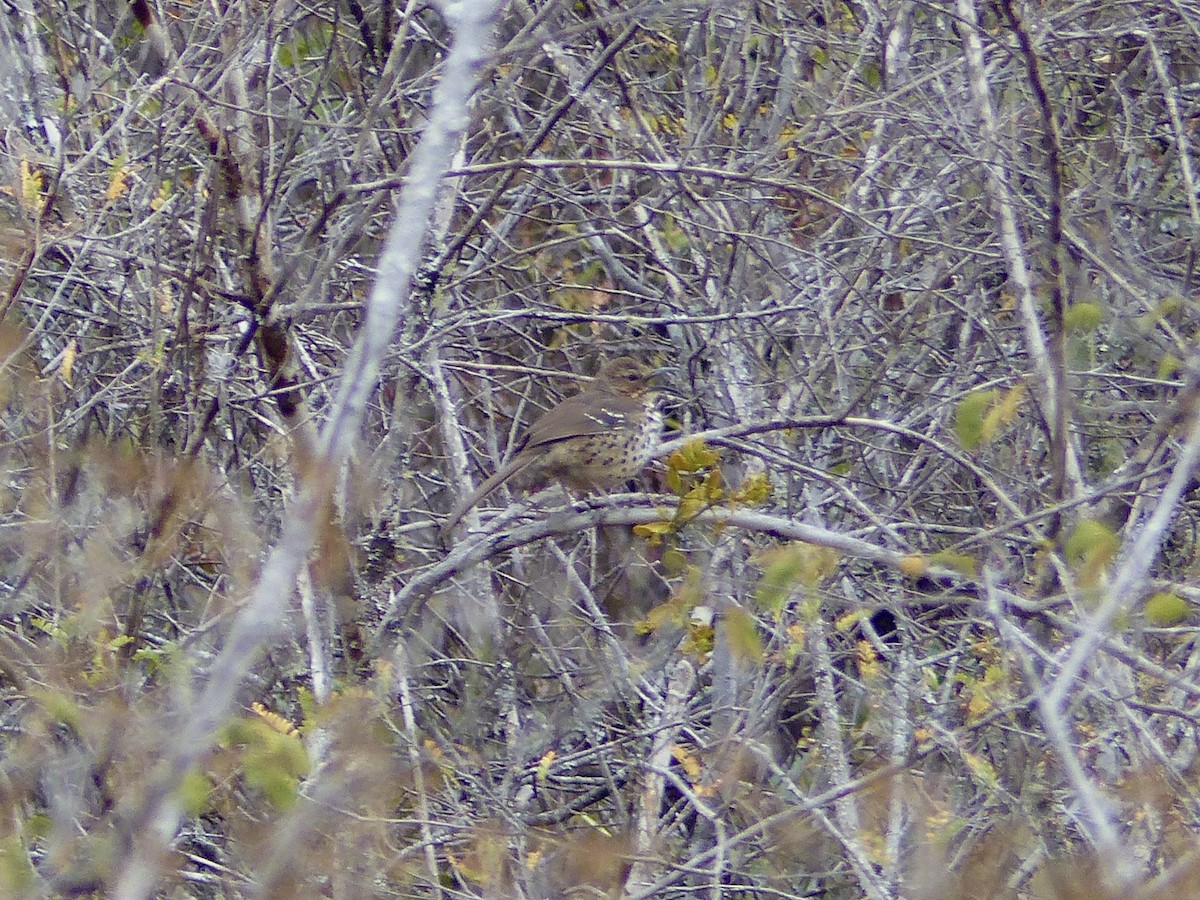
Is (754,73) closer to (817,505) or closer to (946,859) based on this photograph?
(817,505)

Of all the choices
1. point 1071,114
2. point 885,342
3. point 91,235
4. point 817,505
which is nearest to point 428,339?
point 91,235

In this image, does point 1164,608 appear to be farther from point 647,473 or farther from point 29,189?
point 647,473

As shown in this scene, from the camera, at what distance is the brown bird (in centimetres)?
576

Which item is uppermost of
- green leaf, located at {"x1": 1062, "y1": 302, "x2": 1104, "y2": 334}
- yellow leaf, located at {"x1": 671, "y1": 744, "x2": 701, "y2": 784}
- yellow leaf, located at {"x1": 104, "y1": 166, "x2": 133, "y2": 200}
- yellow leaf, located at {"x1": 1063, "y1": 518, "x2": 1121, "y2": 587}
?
yellow leaf, located at {"x1": 104, "y1": 166, "x2": 133, "y2": 200}

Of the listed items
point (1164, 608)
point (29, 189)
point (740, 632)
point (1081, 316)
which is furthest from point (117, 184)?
point (1164, 608)

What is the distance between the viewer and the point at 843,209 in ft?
14.8

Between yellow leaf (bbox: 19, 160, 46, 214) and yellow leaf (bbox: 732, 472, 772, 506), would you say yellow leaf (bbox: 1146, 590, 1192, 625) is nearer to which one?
yellow leaf (bbox: 732, 472, 772, 506)

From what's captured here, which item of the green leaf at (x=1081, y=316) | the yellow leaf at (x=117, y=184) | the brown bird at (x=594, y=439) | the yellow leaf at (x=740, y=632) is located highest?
the yellow leaf at (x=117, y=184)

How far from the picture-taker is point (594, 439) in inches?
230

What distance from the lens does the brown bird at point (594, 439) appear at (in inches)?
227

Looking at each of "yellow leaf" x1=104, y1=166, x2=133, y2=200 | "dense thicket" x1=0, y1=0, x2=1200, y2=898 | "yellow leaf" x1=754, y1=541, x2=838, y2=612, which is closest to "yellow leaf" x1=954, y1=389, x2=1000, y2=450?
"dense thicket" x1=0, y1=0, x2=1200, y2=898

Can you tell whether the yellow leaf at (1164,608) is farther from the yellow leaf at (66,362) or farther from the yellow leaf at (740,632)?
the yellow leaf at (66,362)

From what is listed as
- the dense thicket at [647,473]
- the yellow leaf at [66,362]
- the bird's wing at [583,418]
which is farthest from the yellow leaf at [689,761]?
the yellow leaf at [66,362]

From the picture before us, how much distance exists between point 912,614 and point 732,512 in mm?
1875
